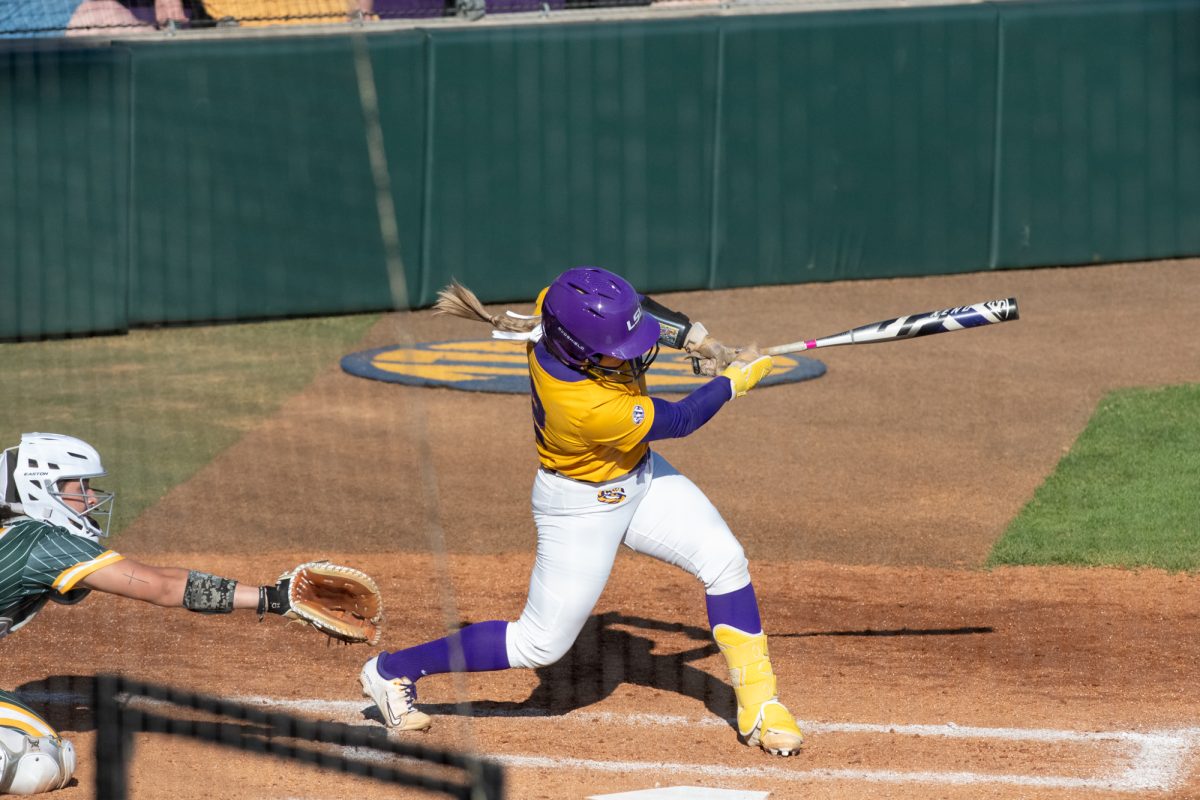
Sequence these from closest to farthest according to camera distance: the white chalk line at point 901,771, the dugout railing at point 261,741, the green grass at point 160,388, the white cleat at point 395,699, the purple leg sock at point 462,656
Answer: the dugout railing at point 261,741 → the white chalk line at point 901,771 → the purple leg sock at point 462,656 → the white cleat at point 395,699 → the green grass at point 160,388

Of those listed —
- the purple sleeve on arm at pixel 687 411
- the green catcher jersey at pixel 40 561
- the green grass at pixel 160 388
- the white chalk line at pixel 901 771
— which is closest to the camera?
the green catcher jersey at pixel 40 561

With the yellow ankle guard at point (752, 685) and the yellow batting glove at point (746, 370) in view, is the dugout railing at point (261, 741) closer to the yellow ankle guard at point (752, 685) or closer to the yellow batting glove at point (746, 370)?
the yellow ankle guard at point (752, 685)

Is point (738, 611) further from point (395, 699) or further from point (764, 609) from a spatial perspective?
point (764, 609)

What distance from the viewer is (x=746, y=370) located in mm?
5699

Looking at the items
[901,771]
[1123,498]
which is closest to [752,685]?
[901,771]

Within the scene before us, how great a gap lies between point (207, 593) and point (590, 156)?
29.3 feet

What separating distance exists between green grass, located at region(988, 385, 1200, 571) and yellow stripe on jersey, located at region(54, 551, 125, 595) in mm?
4309

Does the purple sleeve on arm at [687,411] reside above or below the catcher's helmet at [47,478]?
above

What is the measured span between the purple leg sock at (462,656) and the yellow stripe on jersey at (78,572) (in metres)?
1.10

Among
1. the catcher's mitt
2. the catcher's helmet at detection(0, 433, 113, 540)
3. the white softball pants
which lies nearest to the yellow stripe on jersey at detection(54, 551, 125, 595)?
the catcher's helmet at detection(0, 433, 113, 540)

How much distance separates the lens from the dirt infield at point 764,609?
211 inches

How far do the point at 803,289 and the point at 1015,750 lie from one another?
8820 millimetres

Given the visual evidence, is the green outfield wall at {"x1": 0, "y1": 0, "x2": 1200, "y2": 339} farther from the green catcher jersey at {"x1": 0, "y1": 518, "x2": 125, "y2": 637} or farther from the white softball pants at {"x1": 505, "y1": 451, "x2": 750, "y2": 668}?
the green catcher jersey at {"x1": 0, "y1": 518, "x2": 125, "y2": 637}

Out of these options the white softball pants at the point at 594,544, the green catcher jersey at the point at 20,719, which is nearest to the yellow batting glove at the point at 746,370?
the white softball pants at the point at 594,544
